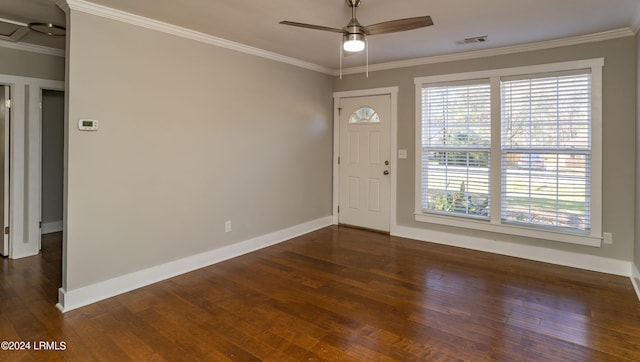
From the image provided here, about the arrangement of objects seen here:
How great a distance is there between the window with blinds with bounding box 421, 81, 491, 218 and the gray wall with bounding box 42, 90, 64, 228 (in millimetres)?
5447

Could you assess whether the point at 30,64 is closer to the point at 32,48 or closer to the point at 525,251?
the point at 32,48

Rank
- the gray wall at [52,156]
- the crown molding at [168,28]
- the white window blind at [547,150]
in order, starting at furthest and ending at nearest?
the gray wall at [52,156], the white window blind at [547,150], the crown molding at [168,28]

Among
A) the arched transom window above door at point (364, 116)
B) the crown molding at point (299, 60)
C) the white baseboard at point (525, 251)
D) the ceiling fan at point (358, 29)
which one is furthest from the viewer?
the arched transom window above door at point (364, 116)

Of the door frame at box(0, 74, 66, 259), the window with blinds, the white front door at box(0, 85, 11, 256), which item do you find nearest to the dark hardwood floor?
the door frame at box(0, 74, 66, 259)

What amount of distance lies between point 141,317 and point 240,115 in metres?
2.43

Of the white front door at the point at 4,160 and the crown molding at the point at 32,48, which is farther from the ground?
the crown molding at the point at 32,48

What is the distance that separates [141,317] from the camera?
2762 mm

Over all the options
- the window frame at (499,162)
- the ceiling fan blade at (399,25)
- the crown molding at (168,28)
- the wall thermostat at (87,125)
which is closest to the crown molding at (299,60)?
the crown molding at (168,28)

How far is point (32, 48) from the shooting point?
4.05 meters

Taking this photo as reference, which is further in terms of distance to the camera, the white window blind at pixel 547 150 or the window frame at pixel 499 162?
the white window blind at pixel 547 150

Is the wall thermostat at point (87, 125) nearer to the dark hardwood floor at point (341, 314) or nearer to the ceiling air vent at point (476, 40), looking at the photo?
the dark hardwood floor at point (341, 314)

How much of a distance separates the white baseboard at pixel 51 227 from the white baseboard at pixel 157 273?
9.98 feet

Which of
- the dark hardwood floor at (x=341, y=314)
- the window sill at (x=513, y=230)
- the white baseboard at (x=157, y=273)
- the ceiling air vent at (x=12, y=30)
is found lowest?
the dark hardwood floor at (x=341, y=314)

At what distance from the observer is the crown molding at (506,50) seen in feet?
11.8
